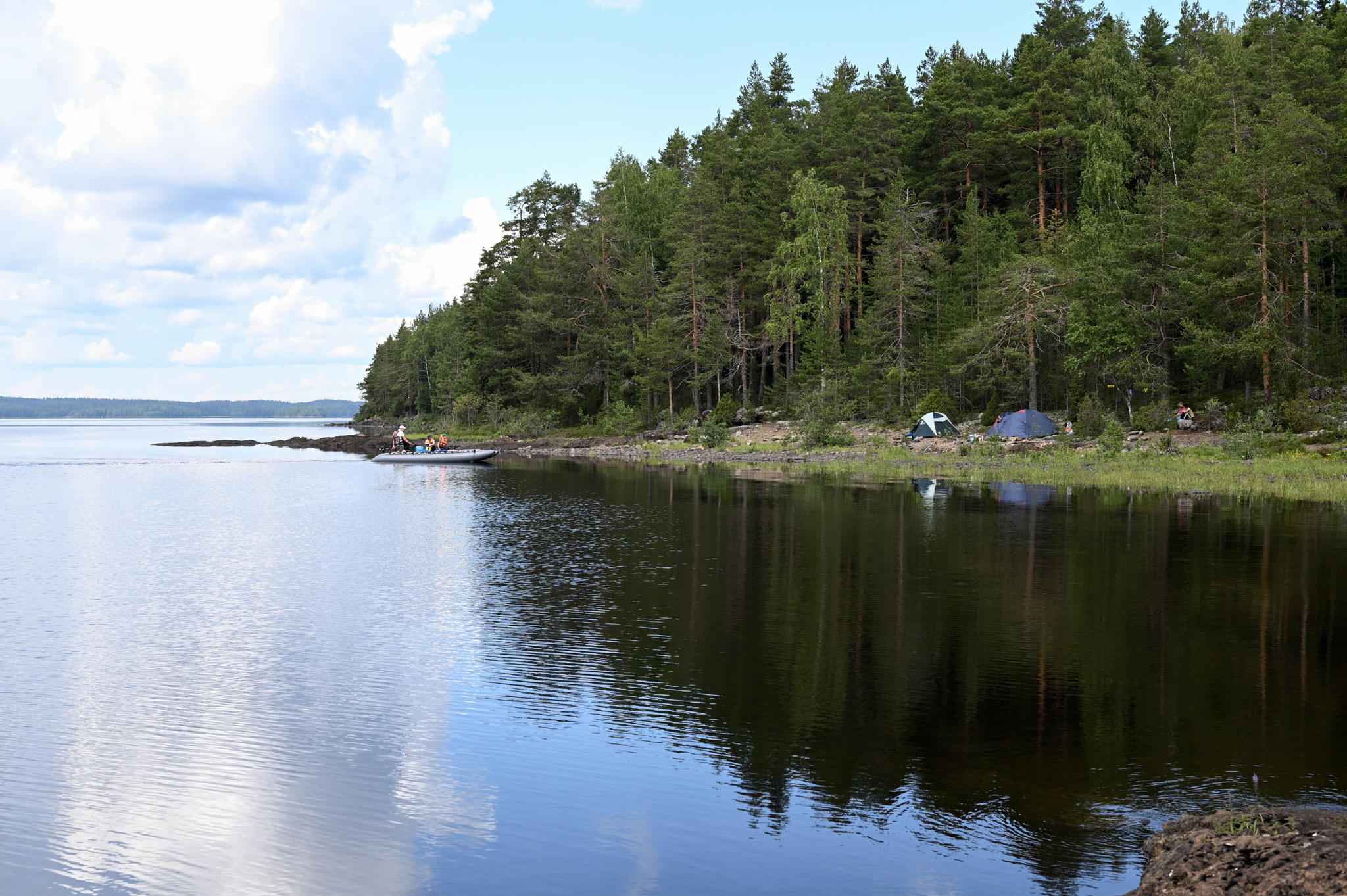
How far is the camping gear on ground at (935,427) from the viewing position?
5891 centimetres

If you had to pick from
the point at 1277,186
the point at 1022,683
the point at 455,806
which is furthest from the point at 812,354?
the point at 455,806

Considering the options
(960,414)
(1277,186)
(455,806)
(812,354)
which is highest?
(1277,186)

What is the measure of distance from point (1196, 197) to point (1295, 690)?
47.7 meters

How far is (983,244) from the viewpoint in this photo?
63438 millimetres

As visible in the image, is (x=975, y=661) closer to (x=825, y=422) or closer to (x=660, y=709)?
(x=660, y=709)

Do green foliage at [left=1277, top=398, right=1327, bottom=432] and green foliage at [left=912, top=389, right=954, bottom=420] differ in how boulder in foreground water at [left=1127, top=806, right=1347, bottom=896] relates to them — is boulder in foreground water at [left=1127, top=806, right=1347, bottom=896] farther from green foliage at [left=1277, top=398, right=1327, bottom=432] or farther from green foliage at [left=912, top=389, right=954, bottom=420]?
green foliage at [left=912, top=389, right=954, bottom=420]

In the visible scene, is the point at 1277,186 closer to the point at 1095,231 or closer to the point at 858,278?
the point at 1095,231

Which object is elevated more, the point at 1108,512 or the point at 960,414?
the point at 960,414

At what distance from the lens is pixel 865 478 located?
155 feet

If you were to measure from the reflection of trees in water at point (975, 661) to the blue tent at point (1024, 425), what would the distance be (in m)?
26.3

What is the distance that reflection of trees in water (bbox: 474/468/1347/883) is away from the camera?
931 centimetres

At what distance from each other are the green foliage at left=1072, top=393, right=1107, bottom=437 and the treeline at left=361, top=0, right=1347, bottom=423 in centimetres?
186

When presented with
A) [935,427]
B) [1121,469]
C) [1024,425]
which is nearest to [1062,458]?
[1121,469]

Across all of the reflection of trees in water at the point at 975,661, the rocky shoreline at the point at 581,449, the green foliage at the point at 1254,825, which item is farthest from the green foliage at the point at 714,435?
the green foliage at the point at 1254,825
